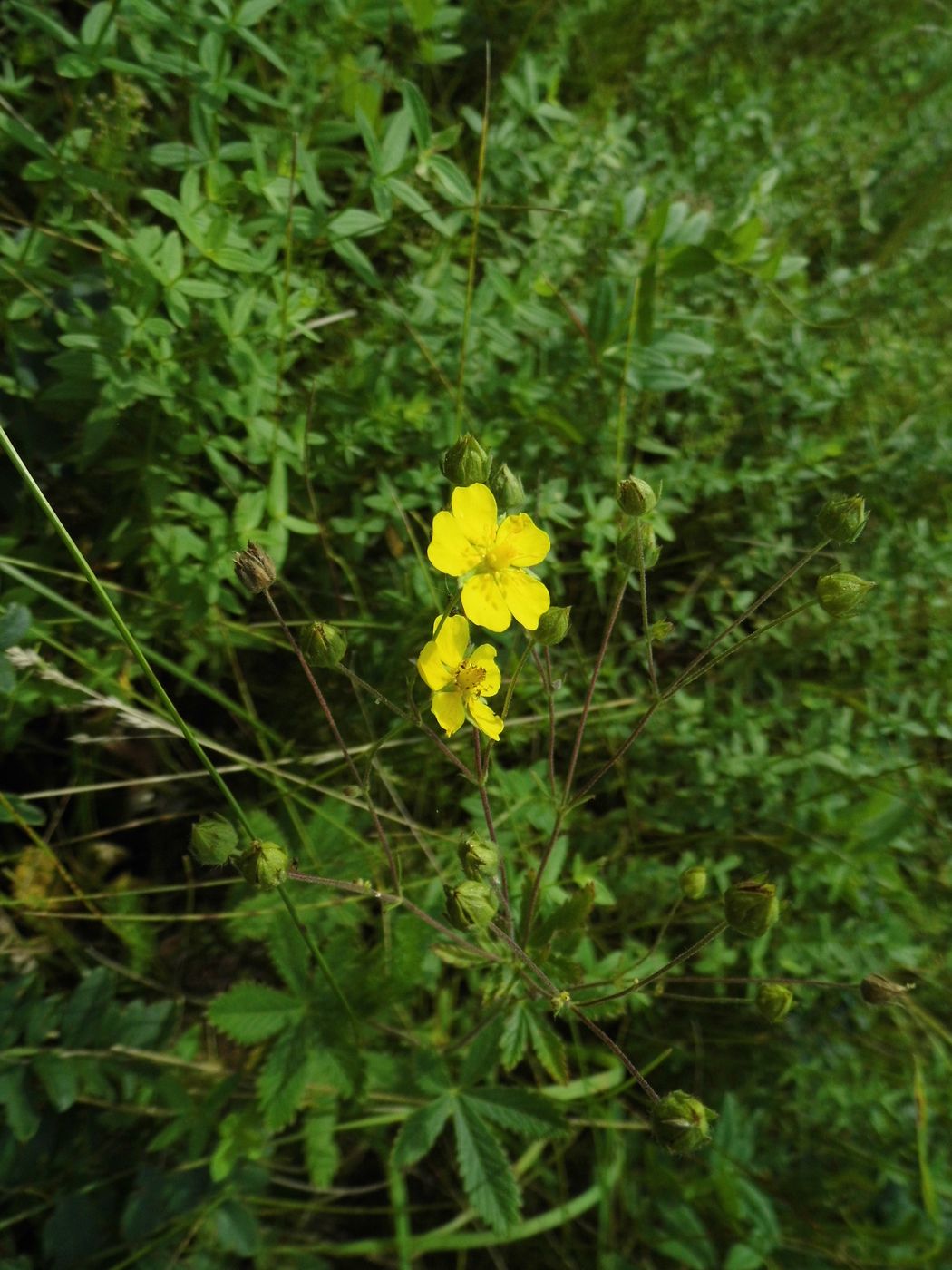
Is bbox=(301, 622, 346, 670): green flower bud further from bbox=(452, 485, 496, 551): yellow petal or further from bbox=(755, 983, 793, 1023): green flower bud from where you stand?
bbox=(755, 983, 793, 1023): green flower bud

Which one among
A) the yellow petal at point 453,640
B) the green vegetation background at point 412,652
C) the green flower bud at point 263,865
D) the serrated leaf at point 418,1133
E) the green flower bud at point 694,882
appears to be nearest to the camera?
the green flower bud at point 263,865

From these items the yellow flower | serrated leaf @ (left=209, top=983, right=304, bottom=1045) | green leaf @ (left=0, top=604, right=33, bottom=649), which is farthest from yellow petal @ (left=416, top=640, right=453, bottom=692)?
serrated leaf @ (left=209, top=983, right=304, bottom=1045)

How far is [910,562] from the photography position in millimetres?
2521

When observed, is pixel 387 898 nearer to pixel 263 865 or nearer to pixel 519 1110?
pixel 263 865

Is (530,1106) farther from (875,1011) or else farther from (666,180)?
(666,180)

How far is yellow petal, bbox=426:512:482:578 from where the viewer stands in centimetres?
133

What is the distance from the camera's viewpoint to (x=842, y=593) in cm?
142

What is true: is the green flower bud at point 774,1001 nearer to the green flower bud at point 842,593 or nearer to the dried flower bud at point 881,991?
the dried flower bud at point 881,991

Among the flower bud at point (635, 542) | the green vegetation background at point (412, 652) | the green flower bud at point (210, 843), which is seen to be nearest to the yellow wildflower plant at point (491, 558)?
the flower bud at point (635, 542)

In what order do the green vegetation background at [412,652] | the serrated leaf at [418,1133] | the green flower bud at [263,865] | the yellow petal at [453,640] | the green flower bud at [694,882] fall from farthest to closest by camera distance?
1. the green vegetation background at [412,652]
2. the serrated leaf at [418,1133]
3. the green flower bud at [694,882]
4. the yellow petal at [453,640]
5. the green flower bud at [263,865]

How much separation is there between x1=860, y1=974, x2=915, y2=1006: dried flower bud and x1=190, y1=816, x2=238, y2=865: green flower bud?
3.35ft

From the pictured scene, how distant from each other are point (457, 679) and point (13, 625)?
0.84 meters

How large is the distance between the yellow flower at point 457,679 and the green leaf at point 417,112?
1092 mm

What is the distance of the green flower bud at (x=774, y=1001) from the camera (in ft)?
4.73
